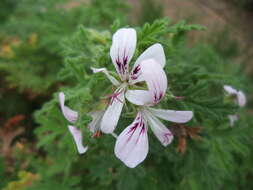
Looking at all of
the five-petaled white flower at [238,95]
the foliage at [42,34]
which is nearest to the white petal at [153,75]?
the five-petaled white flower at [238,95]

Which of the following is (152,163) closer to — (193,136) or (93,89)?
(193,136)

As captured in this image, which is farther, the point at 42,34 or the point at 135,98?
the point at 42,34

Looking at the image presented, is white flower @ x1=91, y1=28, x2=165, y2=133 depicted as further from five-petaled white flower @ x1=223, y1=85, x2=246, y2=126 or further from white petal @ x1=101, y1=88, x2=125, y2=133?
five-petaled white flower @ x1=223, y1=85, x2=246, y2=126

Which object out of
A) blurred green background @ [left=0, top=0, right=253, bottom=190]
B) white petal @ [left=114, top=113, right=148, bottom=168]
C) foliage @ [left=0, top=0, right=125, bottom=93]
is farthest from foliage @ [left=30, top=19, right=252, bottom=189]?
foliage @ [left=0, top=0, right=125, bottom=93]

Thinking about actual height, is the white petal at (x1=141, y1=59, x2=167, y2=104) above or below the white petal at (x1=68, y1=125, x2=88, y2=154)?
above

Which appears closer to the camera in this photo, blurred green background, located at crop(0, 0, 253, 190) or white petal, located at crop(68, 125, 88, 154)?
white petal, located at crop(68, 125, 88, 154)

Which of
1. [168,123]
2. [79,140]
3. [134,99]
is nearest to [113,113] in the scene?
[134,99]

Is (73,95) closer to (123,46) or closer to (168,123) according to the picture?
(123,46)
